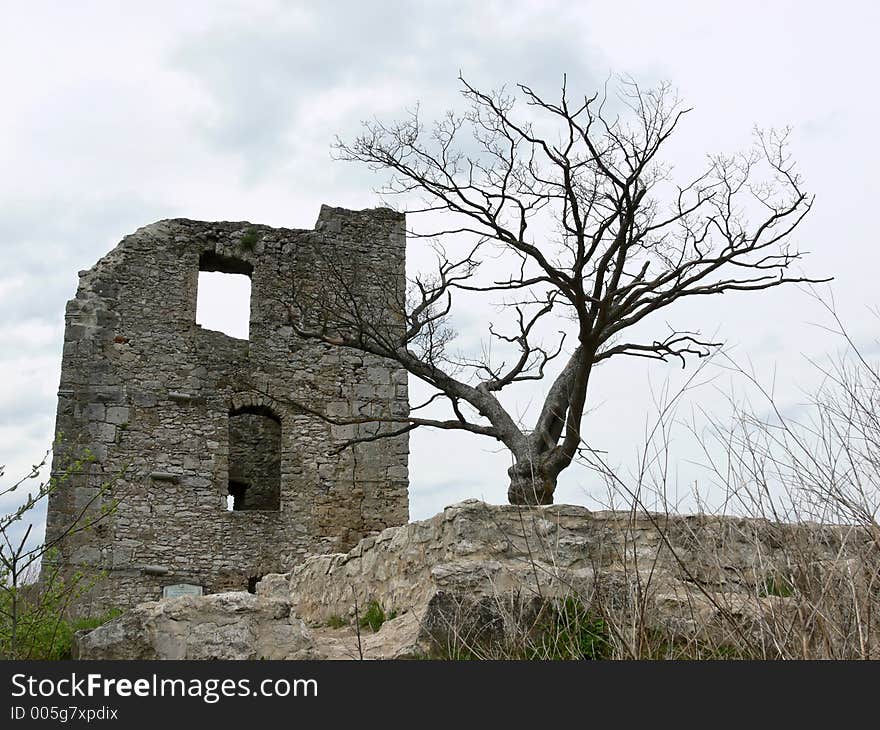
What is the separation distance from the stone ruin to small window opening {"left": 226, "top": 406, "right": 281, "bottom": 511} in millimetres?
20

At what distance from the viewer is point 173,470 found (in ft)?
38.2

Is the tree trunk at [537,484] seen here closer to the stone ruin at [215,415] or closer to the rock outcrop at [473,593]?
the stone ruin at [215,415]

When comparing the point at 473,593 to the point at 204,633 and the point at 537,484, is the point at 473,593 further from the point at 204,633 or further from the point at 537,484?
the point at 537,484

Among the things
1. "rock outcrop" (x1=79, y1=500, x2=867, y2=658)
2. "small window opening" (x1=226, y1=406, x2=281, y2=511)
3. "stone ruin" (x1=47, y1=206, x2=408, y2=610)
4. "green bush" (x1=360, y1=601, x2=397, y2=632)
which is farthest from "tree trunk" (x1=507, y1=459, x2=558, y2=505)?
"small window opening" (x1=226, y1=406, x2=281, y2=511)

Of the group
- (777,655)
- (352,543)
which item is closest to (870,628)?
(777,655)

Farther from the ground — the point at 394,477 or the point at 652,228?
the point at 652,228

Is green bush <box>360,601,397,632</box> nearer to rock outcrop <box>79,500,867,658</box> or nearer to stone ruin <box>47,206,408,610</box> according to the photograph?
rock outcrop <box>79,500,867,658</box>

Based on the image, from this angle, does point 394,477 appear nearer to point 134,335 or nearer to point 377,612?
point 134,335

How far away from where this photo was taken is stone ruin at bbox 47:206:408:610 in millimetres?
11312

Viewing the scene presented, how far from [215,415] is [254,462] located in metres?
1.42

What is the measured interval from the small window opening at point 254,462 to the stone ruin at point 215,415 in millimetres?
20

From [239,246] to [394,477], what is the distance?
3895 mm

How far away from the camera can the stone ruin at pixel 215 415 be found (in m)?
11.3

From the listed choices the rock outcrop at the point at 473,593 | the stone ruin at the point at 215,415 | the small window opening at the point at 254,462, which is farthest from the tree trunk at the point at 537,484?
the small window opening at the point at 254,462
